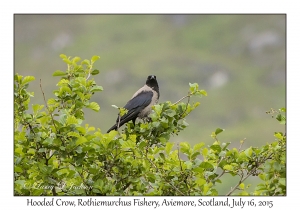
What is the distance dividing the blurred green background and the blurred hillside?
0.14 metres

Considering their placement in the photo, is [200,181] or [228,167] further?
[228,167]

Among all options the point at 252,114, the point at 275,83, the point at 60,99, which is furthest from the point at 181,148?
the point at 275,83

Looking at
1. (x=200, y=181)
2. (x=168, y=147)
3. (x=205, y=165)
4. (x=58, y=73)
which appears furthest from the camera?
(x=58, y=73)

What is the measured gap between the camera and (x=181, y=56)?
112m

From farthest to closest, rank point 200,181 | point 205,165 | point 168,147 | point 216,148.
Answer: point 216,148 → point 168,147 → point 205,165 → point 200,181

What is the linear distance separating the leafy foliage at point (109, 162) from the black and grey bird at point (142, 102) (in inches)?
128

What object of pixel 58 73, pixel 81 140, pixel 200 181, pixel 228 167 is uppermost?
pixel 58 73

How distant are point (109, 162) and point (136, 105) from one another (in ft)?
15.4

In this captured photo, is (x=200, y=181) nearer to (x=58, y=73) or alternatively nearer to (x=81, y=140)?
(x=81, y=140)

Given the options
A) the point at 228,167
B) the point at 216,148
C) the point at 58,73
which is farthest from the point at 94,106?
the point at 228,167

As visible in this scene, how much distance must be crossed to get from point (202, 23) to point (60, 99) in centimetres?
11194

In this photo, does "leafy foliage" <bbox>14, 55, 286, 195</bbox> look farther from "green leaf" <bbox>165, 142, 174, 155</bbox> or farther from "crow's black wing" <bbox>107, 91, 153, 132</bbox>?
"crow's black wing" <bbox>107, 91, 153, 132</bbox>

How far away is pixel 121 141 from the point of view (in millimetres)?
8867

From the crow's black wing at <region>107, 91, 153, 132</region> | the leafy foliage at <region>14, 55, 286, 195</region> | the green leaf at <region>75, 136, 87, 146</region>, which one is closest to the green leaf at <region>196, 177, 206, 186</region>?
the leafy foliage at <region>14, 55, 286, 195</region>
